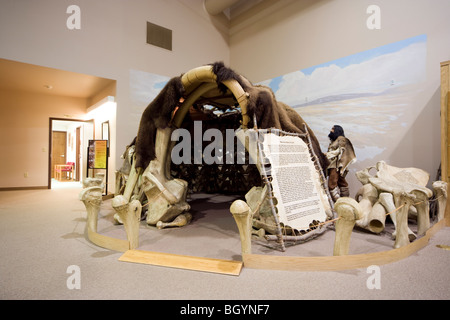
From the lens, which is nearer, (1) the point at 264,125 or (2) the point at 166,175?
(1) the point at 264,125

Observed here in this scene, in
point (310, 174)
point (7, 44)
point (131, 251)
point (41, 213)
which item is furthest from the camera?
point (7, 44)

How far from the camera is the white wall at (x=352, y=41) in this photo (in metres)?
4.16

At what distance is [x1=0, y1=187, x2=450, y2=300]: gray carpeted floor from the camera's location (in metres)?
1.59

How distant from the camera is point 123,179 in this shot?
434 centimetres

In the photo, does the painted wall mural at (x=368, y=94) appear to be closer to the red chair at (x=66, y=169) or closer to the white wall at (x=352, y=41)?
the white wall at (x=352, y=41)

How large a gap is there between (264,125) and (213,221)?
1.66 meters

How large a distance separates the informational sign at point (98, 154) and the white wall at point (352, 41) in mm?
4869

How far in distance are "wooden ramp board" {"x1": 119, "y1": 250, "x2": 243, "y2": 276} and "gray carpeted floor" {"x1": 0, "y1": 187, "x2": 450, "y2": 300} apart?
0.05m

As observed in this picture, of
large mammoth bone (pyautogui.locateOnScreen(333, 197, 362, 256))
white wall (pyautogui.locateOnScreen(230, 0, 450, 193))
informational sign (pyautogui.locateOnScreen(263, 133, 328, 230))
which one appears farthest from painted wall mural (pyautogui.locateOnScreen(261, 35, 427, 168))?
large mammoth bone (pyautogui.locateOnScreen(333, 197, 362, 256))

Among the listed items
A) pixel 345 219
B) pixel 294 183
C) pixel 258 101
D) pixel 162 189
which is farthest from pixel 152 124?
pixel 345 219

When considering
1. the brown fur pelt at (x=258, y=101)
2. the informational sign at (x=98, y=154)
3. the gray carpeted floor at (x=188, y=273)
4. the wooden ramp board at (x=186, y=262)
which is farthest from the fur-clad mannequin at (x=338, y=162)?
the informational sign at (x=98, y=154)

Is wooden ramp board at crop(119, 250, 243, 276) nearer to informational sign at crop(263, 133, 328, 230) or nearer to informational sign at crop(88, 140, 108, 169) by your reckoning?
informational sign at crop(263, 133, 328, 230)
